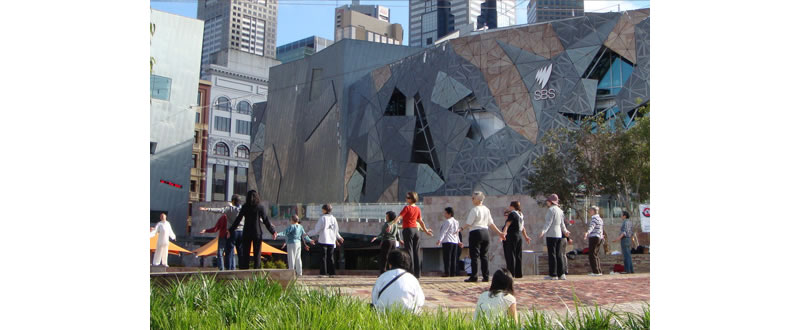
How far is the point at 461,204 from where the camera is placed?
2419cm

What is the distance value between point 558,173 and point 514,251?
13155 millimetres

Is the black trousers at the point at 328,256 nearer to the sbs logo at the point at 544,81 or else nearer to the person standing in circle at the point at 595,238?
the person standing in circle at the point at 595,238

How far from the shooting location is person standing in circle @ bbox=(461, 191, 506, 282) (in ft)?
32.7

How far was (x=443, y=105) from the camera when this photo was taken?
32094mm

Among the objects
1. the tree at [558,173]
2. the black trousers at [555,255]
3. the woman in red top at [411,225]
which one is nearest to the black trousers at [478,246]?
the woman in red top at [411,225]

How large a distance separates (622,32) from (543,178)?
691cm

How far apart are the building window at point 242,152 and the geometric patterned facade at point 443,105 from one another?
156 centimetres

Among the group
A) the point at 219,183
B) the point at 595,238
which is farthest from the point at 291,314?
the point at 219,183

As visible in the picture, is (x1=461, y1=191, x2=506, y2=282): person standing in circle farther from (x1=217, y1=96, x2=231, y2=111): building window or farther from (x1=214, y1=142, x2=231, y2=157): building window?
(x1=214, y1=142, x2=231, y2=157): building window

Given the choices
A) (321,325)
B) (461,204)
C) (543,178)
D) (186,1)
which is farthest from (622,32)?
(321,325)

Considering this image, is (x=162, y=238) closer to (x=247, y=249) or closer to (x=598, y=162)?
(x=247, y=249)

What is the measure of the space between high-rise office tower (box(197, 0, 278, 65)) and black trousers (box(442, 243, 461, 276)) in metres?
4.33
